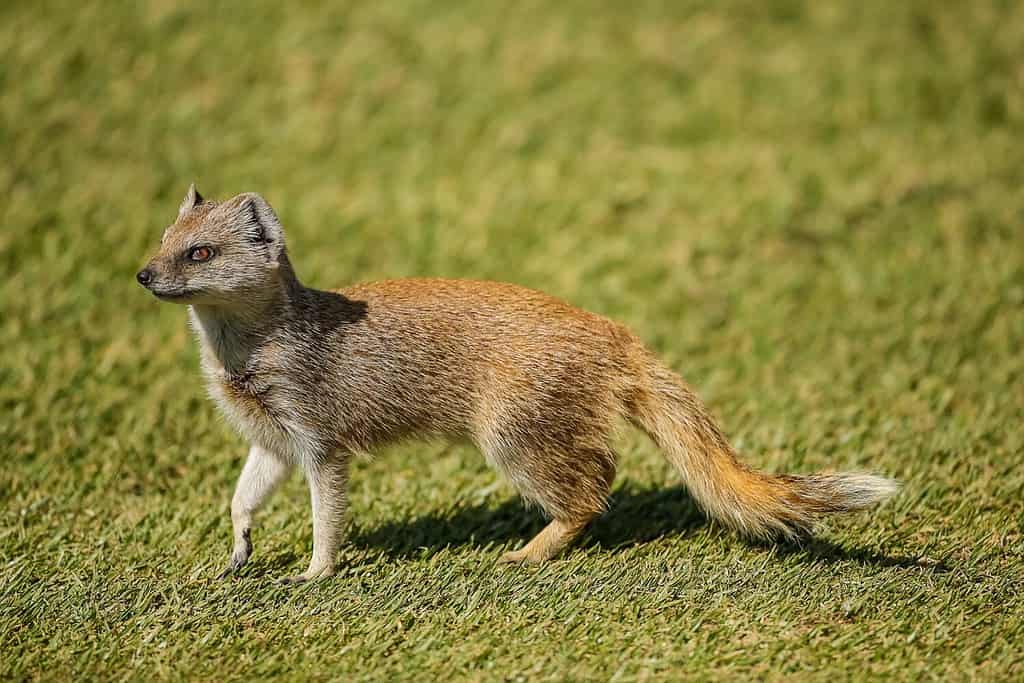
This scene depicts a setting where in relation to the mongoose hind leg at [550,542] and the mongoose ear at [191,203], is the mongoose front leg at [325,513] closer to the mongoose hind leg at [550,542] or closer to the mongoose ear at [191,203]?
the mongoose hind leg at [550,542]

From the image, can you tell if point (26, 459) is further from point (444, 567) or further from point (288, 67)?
point (288, 67)

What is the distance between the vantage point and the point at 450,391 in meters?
5.08

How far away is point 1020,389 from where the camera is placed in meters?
7.08

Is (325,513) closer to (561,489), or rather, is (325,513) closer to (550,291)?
(561,489)

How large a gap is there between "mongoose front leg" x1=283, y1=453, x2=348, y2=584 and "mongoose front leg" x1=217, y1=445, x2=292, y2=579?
0.27 m

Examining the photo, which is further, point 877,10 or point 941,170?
point 877,10

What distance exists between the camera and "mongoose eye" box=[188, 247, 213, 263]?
477 cm

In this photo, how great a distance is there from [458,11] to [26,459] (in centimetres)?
591

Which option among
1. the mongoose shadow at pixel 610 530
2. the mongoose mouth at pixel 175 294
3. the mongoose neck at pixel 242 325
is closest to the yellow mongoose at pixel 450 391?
the mongoose neck at pixel 242 325

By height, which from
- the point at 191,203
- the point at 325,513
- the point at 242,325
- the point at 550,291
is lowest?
the point at 325,513

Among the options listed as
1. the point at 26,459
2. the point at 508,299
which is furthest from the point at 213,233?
the point at 26,459

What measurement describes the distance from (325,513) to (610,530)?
1.39m

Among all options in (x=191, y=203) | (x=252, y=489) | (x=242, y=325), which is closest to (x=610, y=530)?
(x=252, y=489)

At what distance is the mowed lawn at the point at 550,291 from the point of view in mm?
4598
